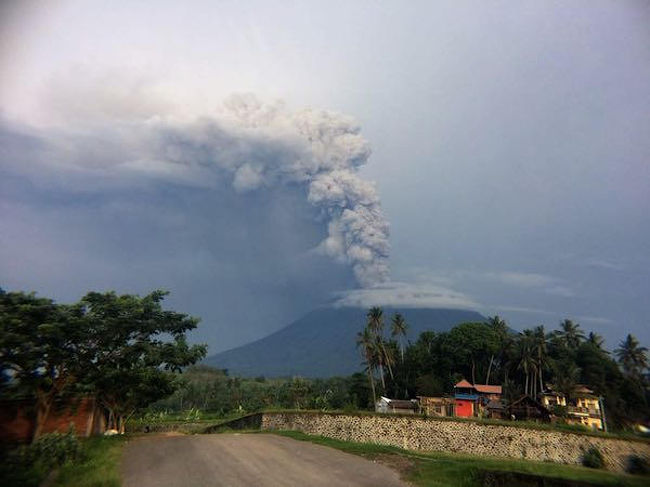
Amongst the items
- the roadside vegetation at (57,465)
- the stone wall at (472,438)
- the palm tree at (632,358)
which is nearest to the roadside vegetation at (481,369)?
the palm tree at (632,358)

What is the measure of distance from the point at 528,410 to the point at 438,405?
49.0 feet

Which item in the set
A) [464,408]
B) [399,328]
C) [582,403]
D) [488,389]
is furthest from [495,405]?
[399,328]

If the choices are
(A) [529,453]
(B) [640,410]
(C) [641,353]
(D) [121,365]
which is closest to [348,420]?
(A) [529,453]

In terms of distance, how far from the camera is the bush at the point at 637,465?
30703 mm

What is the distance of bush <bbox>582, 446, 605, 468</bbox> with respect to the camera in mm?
31578

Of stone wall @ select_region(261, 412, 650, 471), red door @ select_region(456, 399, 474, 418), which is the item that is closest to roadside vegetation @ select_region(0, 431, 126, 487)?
stone wall @ select_region(261, 412, 650, 471)

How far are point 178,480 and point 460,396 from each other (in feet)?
181

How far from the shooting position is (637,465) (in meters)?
31.5

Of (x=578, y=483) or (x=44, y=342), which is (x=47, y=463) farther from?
(x=578, y=483)

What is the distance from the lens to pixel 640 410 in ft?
208

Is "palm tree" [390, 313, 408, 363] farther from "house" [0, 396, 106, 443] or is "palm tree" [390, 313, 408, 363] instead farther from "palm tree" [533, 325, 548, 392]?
"house" [0, 396, 106, 443]

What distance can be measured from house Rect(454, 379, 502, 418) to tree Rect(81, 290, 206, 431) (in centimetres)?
4392

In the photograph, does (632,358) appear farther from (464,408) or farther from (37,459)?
(37,459)

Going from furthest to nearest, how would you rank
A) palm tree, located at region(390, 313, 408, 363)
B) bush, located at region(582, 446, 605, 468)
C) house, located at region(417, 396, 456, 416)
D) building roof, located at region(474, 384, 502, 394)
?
palm tree, located at region(390, 313, 408, 363), building roof, located at region(474, 384, 502, 394), house, located at region(417, 396, 456, 416), bush, located at region(582, 446, 605, 468)
